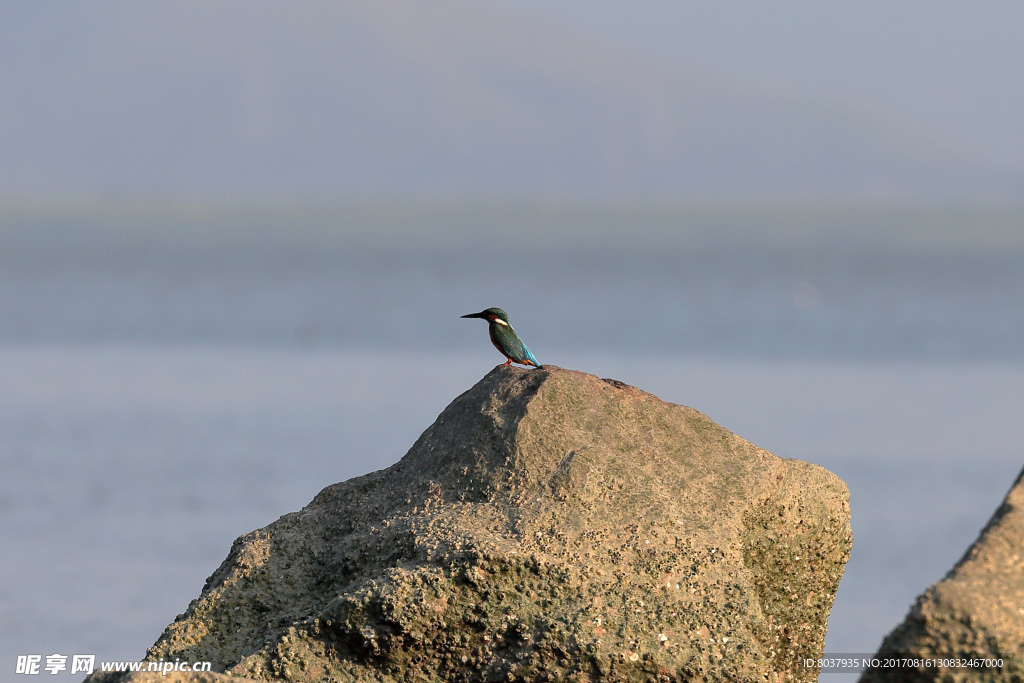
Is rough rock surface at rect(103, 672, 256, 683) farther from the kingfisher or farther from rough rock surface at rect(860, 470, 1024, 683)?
the kingfisher

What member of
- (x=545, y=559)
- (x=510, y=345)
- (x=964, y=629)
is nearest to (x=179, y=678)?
(x=545, y=559)

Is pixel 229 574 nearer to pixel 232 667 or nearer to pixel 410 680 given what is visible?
pixel 232 667

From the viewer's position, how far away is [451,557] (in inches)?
216

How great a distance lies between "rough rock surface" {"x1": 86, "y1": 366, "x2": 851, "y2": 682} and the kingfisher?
65 centimetres

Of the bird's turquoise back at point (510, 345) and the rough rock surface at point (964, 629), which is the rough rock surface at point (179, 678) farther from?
the bird's turquoise back at point (510, 345)

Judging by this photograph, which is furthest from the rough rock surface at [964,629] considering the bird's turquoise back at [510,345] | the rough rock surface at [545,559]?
the bird's turquoise back at [510,345]

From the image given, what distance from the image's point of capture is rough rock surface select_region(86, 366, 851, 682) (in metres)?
5.39

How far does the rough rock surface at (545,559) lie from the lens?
5.39 metres

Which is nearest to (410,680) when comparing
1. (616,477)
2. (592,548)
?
(592,548)

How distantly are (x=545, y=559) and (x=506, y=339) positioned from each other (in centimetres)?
231

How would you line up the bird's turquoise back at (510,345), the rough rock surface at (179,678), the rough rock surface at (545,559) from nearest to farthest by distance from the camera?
the rough rock surface at (179,678) → the rough rock surface at (545,559) → the bird's turquoise back at (510,345)

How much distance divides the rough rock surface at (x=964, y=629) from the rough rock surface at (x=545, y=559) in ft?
4.20

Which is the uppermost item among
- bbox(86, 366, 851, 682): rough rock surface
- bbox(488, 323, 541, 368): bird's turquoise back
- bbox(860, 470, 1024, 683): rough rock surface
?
bbox(488, 323, 541, 368): bird's turquoise back

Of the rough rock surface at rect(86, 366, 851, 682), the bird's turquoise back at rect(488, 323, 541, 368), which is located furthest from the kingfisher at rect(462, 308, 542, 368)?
the rough rock surface at rect(86, 366, 851, 682)
